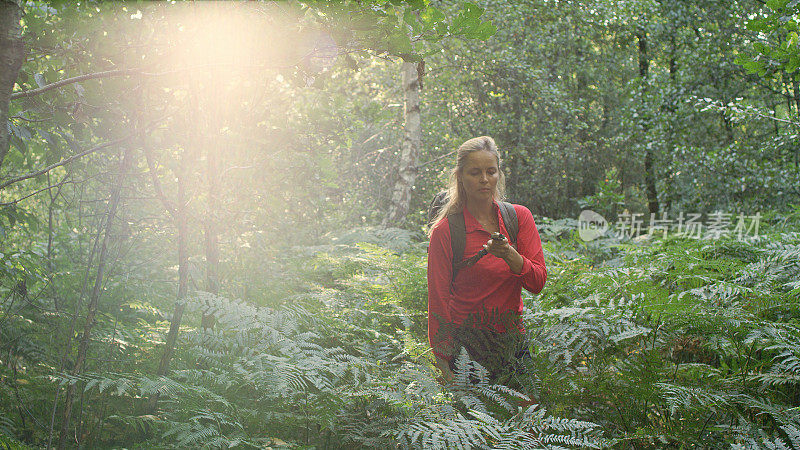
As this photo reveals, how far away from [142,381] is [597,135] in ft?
47.5

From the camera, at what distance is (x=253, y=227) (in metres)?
6.59

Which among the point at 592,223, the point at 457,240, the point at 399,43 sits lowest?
the point at 592,223

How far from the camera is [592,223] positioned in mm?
13477

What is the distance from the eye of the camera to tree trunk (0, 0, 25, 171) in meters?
1.61

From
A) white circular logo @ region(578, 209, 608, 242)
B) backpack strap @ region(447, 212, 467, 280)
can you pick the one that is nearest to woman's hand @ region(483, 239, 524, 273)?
backpack strap @ region(447, 212, 467, 280)

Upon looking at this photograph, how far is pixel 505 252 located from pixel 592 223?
11.3 m

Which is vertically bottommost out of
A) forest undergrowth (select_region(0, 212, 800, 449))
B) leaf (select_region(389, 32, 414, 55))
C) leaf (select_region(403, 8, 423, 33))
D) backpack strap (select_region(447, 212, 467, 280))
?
forest undergrowth (select_region(0, 212, 800, 449))

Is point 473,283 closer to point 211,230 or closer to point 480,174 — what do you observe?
point 480,174

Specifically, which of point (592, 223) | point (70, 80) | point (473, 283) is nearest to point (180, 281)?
point (70, 80)

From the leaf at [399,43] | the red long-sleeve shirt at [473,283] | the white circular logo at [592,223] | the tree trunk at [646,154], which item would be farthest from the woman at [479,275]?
the tree trunk at [646,154]

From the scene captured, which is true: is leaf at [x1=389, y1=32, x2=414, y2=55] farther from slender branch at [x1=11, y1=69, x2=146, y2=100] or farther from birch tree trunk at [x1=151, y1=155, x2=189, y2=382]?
birch tree trunk at [x1=151, y1=155, x2=189, y2=382]

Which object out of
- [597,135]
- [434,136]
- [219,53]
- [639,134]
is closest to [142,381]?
[219,53]

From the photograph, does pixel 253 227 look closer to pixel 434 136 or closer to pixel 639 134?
pixel 434 136

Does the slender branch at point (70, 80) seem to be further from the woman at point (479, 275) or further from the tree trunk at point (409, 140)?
the tree trunk at point (409, 140)
